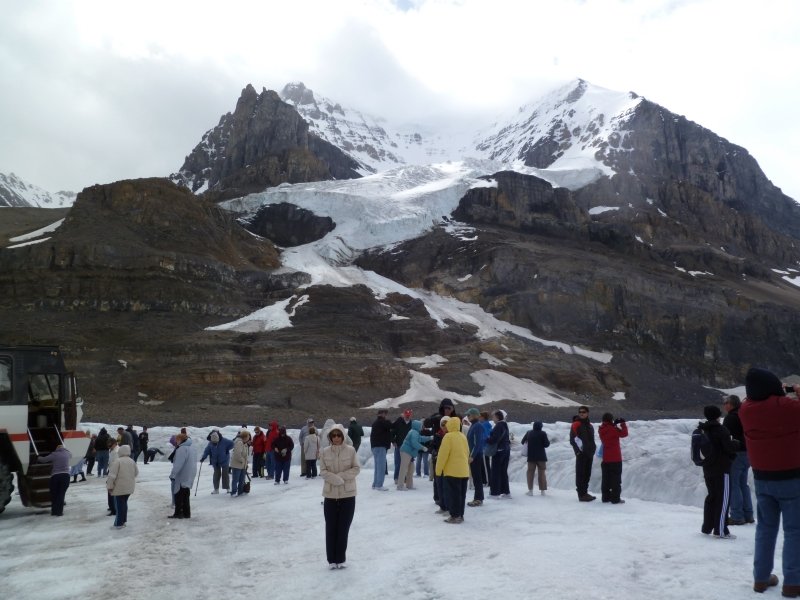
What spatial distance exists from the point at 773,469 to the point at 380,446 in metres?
11.1

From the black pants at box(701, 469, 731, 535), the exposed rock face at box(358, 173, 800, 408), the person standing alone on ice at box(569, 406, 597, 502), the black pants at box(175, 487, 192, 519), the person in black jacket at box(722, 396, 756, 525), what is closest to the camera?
the black pants at box(701, 469, 731, 535)

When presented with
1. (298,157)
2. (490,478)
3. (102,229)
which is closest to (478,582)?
(490,478)

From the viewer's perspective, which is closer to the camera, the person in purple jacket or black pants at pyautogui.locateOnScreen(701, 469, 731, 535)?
black pants at pyautogui.locateOnScreen(701, 469, 731, 535)

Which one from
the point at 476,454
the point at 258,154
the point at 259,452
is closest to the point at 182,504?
the point at 476,454

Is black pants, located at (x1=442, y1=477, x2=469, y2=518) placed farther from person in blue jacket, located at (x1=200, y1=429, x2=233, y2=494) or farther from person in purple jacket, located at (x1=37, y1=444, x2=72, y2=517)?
person in blue jacket, located at (x1=200, y1=429, x2=233, y2=494)

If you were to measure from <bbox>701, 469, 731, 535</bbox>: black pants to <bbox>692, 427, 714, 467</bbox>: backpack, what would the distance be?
8.5 inches

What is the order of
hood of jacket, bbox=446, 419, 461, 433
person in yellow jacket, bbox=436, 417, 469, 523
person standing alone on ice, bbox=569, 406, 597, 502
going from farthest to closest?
1. person standing alone on ice, bbox=569, 406, 597, 502
2. hood of jacket, bbox=446, 419, 461, 433
3. person in yellow jacket, bbox=436, 417, 469, 523

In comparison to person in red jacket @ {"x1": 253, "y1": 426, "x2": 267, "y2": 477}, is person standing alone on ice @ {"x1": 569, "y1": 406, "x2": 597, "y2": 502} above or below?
above

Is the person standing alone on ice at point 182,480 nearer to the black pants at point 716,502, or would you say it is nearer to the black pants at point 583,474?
the black pants at point 583,474

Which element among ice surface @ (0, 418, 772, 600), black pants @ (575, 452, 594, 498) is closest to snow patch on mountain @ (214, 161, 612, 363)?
ice surface @ (0, 418, 772, 600)

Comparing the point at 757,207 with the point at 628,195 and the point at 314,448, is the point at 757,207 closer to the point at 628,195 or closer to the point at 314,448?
the point at 628,195

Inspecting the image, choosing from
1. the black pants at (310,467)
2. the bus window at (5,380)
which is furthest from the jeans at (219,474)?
the bus window at (5,380)

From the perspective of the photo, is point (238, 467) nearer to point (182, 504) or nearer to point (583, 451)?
point (182, 504)

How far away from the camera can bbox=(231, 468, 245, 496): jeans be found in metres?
15.9
